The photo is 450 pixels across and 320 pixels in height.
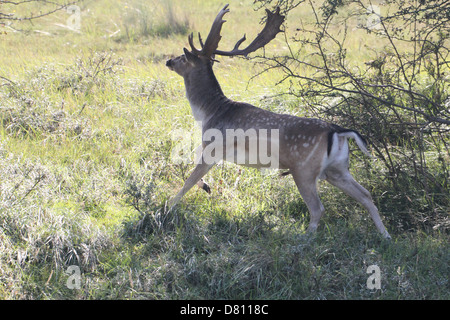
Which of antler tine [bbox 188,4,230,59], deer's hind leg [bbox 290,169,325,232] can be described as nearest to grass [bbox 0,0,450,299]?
deer's hind leg [bbox 290,169,325,232]

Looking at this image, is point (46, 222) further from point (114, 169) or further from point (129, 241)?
point (114, 169)

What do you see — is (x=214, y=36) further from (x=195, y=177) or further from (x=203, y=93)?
(x=195, y=177)

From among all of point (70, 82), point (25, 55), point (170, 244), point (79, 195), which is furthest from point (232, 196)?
point (25, 55)

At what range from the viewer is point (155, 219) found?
5.03 meters

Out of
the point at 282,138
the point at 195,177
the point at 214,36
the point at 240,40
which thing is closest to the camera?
the point at 282,138

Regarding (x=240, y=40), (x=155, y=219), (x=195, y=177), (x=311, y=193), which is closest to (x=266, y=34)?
(x=240, y=40)

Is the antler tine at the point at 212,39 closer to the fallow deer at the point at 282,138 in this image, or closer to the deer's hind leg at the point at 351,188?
the fallow deer at the point at 282,138

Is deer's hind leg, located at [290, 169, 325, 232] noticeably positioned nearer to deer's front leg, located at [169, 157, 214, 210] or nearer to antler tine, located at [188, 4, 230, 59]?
deer's front leg, located at [169, 157, 214, 210]

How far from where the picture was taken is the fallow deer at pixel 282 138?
199 inches

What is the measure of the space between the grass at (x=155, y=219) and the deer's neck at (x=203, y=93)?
0.67 m

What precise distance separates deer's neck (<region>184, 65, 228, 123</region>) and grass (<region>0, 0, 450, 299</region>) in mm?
673

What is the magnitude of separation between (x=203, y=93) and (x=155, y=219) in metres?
1.61
